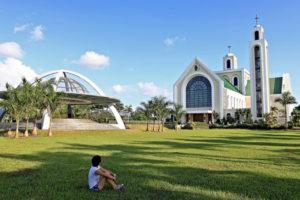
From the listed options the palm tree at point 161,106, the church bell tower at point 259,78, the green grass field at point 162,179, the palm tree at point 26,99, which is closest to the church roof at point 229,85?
the church bell tower at point 259,78

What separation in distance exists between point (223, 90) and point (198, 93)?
8.14 m

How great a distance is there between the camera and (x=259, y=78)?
94062 mm

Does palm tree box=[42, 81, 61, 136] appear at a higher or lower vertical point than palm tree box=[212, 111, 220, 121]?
lower

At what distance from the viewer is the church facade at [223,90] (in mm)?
93312

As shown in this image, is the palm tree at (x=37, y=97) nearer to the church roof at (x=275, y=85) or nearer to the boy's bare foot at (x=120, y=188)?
the boy's bare foot at (x=120, y=188)

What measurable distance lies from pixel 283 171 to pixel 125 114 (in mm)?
103608

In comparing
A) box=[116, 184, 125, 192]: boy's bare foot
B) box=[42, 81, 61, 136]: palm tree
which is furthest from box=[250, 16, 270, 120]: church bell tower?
box=[116, 184, 125, 192]: boy's bare foot

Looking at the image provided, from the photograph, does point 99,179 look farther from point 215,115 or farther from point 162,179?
point 215,115

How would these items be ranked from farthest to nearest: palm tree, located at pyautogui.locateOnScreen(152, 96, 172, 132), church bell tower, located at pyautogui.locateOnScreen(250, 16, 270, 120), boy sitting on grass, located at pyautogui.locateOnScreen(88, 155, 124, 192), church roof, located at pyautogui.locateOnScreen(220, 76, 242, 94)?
church roof, located at pyautogui.locateOnScreen(220, 76, 242, 94)
church bell tower, located at pyautogui.locateOnScreen(250, 16, 270, 120)
palm tree, located at pyautogui.locateOnScreen(152, 96, 172, 132)
boy sitting on grass, located at pyautogui.locateOnScreen(88, 155, 124, 192)

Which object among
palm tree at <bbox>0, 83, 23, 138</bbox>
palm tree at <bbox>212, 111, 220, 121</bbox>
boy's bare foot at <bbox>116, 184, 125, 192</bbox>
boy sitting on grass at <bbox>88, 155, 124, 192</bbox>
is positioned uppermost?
palm tree at <bbox>212, 111, 220, 121</bbox>

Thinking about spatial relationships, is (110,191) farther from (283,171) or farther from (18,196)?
(283,171)

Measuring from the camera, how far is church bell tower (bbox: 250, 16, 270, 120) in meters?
92.3

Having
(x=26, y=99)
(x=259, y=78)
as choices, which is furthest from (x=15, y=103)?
(x=259, y=78)

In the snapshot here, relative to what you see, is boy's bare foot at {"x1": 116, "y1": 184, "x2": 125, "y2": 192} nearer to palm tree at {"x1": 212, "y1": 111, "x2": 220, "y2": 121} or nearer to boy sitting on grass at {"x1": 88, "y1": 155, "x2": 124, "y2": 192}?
boy sitting on grass at {"x1": 88, "y1": 155, "x2": 124, "y2": 192}
